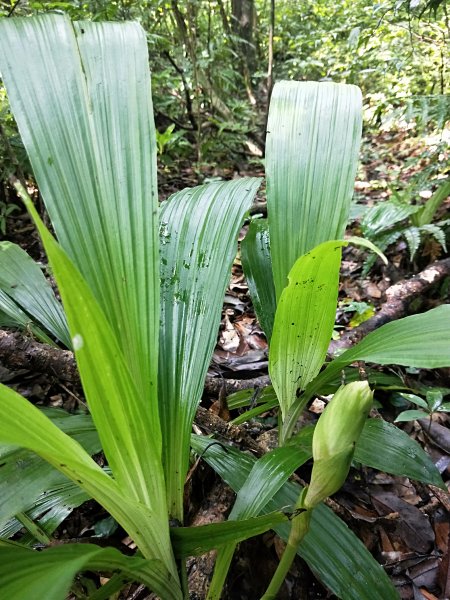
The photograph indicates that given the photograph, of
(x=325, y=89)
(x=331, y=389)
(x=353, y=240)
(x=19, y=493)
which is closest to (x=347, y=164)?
(x=325, y=89)

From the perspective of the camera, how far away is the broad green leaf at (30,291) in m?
0.85

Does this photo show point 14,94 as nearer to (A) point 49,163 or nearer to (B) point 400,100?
(A) point 49,163

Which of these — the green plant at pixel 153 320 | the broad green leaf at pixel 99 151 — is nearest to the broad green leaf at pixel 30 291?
the green plant at pixel 153 320

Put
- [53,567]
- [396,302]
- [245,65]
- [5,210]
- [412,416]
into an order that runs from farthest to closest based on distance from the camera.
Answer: [245,65], [5,210], [396,302], [412,416], [53,567]

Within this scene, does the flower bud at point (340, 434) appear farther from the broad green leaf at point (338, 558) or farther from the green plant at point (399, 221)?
the green plant at point (399, 221)

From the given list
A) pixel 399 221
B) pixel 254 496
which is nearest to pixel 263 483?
pixel 254 496

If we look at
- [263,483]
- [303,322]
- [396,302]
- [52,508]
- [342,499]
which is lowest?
[342,499]

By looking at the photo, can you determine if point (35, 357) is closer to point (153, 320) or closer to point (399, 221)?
point (153, 320)

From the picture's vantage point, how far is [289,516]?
1.42 feet

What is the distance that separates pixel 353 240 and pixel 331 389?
418mm

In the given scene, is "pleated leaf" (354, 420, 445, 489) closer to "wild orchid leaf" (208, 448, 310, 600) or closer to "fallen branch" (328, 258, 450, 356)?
"wild orchid leaf" (208, 448, 310, 600)

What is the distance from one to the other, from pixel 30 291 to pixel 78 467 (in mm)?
593

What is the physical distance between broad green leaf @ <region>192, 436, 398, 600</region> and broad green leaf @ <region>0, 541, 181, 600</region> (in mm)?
209

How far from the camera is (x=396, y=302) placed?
125cm
